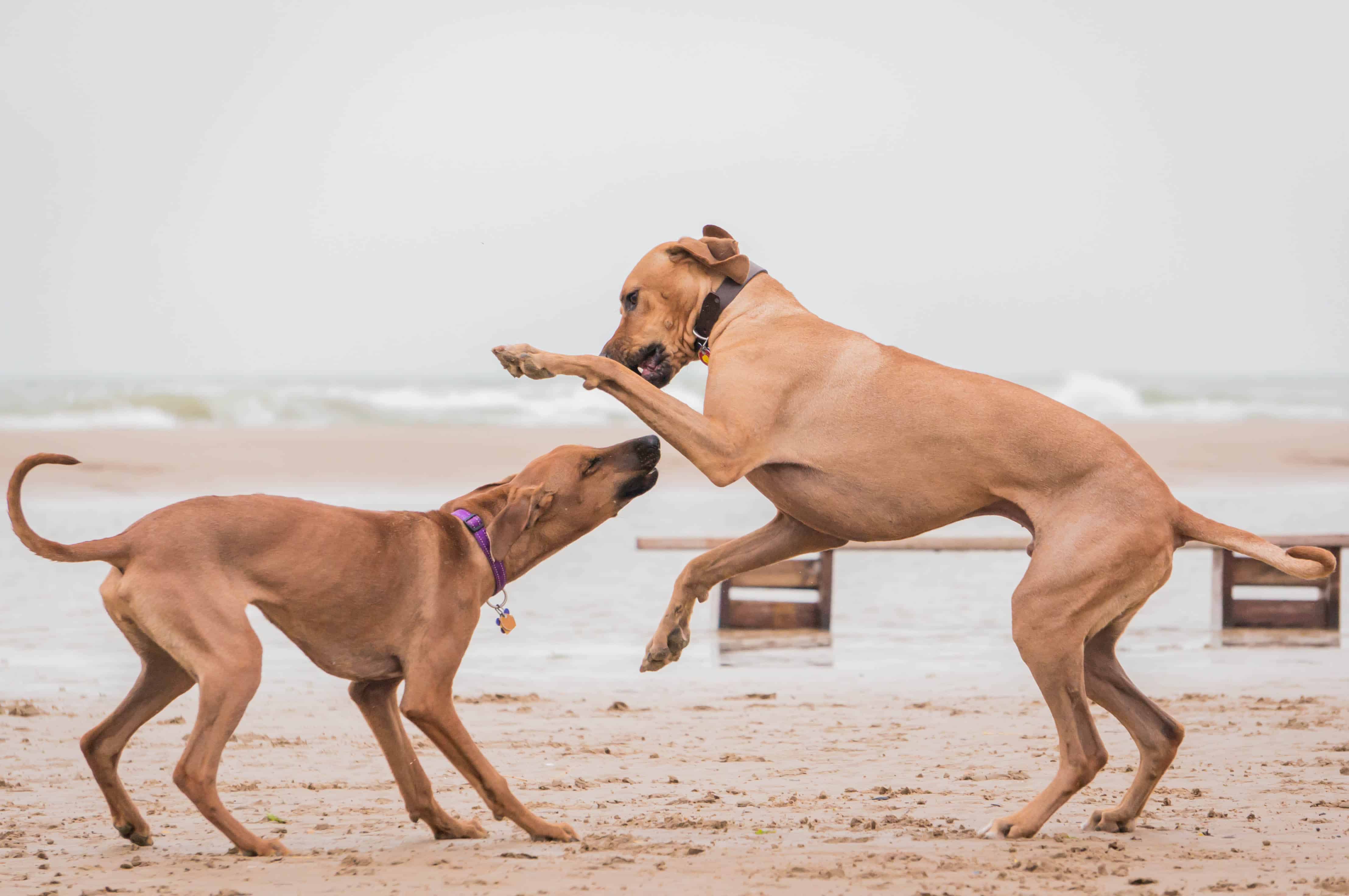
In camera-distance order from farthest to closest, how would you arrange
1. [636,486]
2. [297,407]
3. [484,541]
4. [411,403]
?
[411,403], [297,407], [636,486], [484,541]

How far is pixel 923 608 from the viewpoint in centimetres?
1184

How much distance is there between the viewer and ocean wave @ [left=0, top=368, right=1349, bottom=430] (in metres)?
36.9

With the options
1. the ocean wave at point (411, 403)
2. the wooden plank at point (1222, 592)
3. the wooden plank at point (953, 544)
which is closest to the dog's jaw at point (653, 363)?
the wooden plank at point (953, 544)

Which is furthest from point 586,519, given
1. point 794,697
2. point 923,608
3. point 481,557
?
point 923,608

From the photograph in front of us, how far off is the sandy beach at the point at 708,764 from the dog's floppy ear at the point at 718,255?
2.12 meters

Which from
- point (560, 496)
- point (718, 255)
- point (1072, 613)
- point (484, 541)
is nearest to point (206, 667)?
point (484, 541)

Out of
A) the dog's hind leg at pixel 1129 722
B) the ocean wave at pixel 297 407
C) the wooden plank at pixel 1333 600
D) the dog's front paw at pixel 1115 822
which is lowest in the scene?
the dog's front paw at pixel 1115 822

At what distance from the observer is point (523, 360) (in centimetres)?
473

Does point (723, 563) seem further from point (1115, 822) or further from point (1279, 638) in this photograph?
point (1279, 638)

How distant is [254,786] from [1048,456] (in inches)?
137

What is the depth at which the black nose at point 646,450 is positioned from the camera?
529cm

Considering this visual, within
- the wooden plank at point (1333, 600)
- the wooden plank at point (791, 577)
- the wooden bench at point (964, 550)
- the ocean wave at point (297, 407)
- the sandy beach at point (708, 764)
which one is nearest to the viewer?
the sandy beach at point (708, 764)

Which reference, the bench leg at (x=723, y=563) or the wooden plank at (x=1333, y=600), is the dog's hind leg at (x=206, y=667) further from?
the wooden plank at (x=1333, y=600)

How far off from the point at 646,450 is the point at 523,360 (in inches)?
31.0
